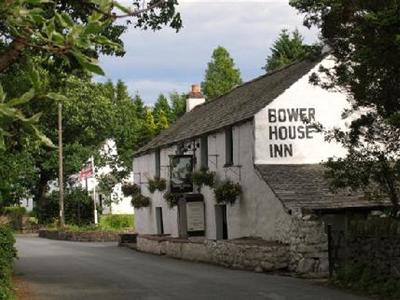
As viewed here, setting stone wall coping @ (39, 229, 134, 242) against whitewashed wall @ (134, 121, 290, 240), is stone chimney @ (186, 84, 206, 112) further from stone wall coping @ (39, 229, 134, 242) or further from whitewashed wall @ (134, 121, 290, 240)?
whitewashed wall @ (134, 121, 290, 240)

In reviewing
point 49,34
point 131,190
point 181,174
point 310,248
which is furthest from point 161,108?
point 49,34

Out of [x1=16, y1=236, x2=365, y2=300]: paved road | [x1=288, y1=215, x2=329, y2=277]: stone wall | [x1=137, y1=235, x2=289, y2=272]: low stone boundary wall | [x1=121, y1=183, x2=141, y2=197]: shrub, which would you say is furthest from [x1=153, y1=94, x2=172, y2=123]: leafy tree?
[x1=288, y1=215, x2=329, y2=277]: stone wall

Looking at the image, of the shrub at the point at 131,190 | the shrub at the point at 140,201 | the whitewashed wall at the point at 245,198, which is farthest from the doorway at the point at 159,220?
the whitewashed wall at the point at 245,198

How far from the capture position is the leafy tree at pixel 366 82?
13.0 meters

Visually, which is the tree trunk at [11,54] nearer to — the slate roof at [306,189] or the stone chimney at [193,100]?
the slate roof at [306,189]

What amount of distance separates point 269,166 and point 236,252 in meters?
3.53

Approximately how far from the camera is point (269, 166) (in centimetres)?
2488

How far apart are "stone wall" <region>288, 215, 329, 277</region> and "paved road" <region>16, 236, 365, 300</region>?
46.2 inches

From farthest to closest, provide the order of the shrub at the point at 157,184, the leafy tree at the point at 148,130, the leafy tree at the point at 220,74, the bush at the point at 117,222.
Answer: the leafy tree at the point at 148,130 < the leafy tree at the point at 220,74 < the bush at the point at 117,222 < the shrub at the point at 157,184

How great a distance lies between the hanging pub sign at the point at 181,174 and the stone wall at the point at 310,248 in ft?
34.7

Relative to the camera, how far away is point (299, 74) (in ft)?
86.2

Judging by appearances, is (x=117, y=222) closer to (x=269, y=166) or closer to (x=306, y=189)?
(x=269, y=166)

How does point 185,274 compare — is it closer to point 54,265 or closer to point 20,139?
point 54,265

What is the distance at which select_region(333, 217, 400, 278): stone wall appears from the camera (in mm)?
15125
